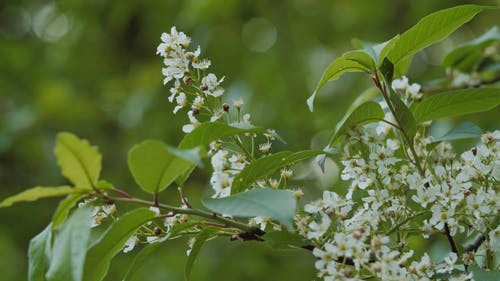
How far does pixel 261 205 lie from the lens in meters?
1.00

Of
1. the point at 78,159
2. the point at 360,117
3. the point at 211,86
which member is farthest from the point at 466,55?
the point at 78,159

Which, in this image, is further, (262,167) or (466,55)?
(466,55)

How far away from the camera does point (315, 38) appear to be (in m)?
4.73

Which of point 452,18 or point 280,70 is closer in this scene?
point 452,18

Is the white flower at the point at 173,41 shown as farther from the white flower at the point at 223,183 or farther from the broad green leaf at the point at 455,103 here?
the broad green leaf at the point at 455,103

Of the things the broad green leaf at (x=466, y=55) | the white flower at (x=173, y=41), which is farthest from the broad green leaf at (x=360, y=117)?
the broad green leaf at (x=466, y=55)

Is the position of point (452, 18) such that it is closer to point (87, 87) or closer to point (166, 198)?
point (166, 198)

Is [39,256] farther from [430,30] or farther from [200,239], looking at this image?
[430,30]

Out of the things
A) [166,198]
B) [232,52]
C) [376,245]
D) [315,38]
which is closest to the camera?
[376,245]

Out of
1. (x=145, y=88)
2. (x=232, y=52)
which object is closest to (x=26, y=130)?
(x=145, y=88)

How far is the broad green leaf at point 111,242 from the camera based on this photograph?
1.09 m

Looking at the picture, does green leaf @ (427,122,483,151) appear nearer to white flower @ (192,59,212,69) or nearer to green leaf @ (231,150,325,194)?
green leaf @ (231,150,325,194)

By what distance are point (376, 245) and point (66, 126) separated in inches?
139

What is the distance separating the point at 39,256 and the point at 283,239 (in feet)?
1.31
